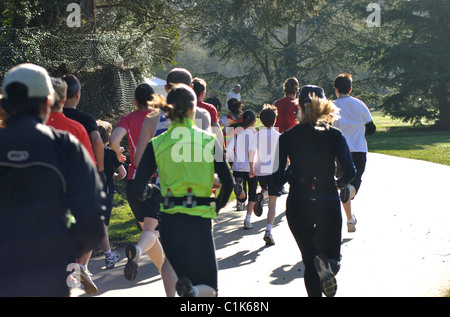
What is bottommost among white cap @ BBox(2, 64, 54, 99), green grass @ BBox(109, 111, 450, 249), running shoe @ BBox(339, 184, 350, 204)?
green grass @ BBox(109, 111, 450, 249)

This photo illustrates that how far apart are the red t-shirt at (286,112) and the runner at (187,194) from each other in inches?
243

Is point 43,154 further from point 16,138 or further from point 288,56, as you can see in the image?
point 288,56

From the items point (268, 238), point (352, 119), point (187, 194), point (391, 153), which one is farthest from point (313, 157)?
point (391, 153)

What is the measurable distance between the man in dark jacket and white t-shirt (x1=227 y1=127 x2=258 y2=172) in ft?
19.5

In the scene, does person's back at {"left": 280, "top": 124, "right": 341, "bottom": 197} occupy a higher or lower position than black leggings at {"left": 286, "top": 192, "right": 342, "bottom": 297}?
higher

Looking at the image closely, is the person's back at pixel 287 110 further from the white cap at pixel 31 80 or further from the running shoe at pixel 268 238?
the white cap at pixel 31 80

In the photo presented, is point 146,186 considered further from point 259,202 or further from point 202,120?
point 259,202

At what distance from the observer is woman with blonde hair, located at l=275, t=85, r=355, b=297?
4.89 meters

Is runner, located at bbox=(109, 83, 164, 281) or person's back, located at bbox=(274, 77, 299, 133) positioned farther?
person's back, located at bbox=(274, 77, 299, 133)

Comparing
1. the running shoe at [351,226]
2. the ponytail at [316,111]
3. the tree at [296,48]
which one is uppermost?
the tree at [296,48]

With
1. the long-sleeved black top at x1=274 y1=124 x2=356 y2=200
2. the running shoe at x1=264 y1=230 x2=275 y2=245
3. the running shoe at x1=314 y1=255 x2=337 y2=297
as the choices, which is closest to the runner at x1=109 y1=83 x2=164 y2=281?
the long-sleeved black top at x1=274 y1=124 x2=356 y2=200

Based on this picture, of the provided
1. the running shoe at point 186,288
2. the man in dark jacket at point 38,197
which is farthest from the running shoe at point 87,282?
the man in dark jacket at point 38,197

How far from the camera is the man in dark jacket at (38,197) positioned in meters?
3.12

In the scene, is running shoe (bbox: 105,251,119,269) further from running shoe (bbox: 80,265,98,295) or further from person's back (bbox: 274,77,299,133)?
person's back (bbox: 274,77,299,133)
